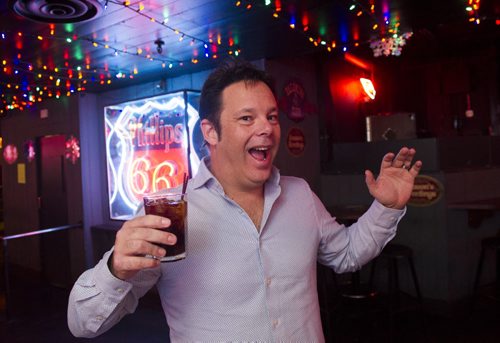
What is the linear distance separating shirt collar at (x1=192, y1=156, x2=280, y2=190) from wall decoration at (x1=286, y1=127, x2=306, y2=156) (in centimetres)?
332

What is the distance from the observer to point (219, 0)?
2895 mm

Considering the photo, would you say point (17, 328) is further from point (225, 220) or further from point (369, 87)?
point (369, 87)

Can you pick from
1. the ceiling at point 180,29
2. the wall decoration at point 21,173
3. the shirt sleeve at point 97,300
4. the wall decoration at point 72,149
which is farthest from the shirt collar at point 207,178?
the wall decoration at point 21,173

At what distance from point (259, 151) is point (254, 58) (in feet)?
11.0

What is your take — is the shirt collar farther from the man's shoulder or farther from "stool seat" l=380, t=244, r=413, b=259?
"stool seat" l=380, t=244, r=413, b=259

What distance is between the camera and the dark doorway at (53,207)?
6.30 metres

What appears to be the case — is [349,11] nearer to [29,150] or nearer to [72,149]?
[72,149]

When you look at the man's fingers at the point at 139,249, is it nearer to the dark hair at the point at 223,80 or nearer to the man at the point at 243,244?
the man at the point at 243,244

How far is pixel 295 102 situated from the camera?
5.21m

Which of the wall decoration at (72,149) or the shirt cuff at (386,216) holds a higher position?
the wall decoration at (72,149)

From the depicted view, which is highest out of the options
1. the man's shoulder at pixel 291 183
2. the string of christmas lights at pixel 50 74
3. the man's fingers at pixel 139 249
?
the string of christmas lights at pixel 50 74

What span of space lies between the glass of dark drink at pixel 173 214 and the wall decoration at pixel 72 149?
17.1 ft

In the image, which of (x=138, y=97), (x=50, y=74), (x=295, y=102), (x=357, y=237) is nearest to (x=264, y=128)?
(x=357, y=237)

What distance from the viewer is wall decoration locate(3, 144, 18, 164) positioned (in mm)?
7334
